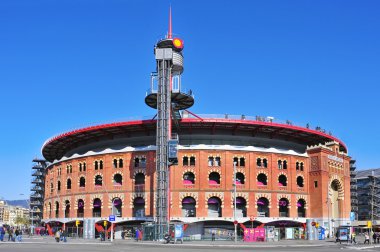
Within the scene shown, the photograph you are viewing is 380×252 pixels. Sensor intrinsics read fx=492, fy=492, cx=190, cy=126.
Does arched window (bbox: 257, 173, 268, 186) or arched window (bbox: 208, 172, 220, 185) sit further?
arched window (bbox: 257, 173, 268, 186)

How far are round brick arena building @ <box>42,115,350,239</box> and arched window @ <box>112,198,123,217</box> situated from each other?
16 cm

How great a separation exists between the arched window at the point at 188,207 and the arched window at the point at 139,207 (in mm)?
6245

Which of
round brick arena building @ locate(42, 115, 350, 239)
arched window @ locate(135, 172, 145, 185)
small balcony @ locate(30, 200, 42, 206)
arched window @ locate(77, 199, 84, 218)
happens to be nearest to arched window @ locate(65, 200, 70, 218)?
round brick arena building @ locate(42, 115, 350, 239)

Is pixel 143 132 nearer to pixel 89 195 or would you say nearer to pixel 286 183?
pixel 89 195

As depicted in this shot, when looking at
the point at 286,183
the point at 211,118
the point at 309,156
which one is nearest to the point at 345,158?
the point at 309,156

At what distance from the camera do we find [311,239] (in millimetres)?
69250

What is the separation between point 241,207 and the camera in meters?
74.8

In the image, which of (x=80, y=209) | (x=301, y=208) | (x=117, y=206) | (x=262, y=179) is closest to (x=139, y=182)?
(x=117, y=206)

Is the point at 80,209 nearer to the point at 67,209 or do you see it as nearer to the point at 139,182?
the point at 67,209

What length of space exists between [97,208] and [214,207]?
63.1ft

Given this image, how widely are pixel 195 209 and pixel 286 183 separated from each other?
1551cm

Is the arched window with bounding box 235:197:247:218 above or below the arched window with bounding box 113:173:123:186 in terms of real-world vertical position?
below

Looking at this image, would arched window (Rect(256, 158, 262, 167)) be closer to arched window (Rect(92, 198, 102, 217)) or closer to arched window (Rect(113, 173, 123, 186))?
arched window (Rect(113, 173, 123, 186))

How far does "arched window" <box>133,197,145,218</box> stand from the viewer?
74262mm
